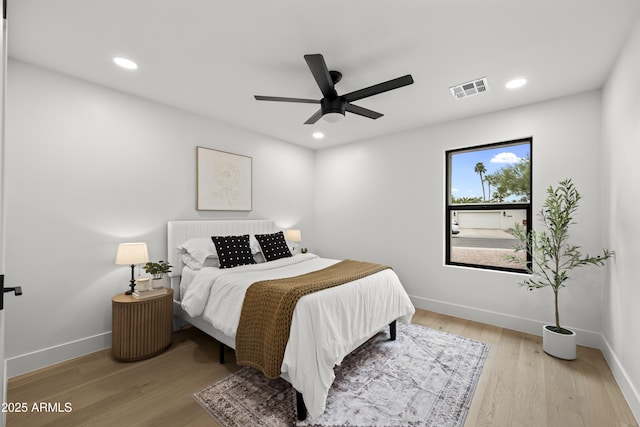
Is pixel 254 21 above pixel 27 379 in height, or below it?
above

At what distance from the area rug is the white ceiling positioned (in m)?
2.66

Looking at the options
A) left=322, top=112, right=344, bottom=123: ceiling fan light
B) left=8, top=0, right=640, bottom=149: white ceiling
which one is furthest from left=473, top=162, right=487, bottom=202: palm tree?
left=322, top=112, right=344, bottom=123: ceiling fan light

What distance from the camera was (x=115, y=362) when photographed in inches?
102

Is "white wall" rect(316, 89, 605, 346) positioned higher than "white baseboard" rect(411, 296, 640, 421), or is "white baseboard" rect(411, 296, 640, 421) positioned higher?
"white wall" rect(316, 89, 605, 346)

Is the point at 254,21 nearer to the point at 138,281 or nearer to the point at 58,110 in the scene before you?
the point at 58,110

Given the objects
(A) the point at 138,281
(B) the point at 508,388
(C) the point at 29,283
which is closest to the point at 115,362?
(A) the point at 138,281

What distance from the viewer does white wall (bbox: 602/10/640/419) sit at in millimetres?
1972

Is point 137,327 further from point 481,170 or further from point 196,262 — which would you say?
point 481,170

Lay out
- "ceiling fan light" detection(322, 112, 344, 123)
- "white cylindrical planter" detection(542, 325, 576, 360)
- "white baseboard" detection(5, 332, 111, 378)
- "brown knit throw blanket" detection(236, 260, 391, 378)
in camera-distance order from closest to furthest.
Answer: "brown knit throw blanket" detection(236, 260, 391, 378), "white baseboard" detection(5, 332, 111, 378), "ceiling fan light" detection(322, 112, 344, 123), "white cylindrical planter" detection(542, 325, 576, 360)

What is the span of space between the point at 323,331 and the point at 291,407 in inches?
23.0

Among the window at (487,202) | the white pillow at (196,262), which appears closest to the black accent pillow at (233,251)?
the white pillow at (196,262)

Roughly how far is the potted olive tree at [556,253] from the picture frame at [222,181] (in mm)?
3490

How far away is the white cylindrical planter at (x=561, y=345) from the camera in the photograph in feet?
8.61

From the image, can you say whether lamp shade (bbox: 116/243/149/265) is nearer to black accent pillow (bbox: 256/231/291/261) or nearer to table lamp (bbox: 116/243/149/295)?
table lamp (bbox: 116/243/149/295)
